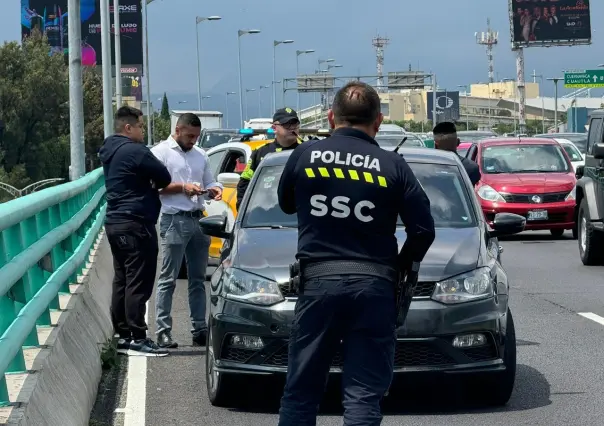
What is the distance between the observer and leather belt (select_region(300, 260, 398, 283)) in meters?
5.66

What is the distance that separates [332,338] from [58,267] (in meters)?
4.24

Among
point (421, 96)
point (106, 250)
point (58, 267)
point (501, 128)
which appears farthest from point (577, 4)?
point (421, 96)

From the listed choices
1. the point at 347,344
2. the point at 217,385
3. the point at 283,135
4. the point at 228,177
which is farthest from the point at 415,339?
the point at 228,177

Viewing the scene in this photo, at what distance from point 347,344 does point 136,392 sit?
146 inches

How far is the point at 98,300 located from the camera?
11.5 m

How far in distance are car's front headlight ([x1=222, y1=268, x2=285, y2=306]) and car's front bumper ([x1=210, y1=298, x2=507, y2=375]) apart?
47mm

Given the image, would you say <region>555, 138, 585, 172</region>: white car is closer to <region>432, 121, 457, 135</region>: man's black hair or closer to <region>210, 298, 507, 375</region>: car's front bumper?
<region>432, 121, 457, 135</region>: man's black hair

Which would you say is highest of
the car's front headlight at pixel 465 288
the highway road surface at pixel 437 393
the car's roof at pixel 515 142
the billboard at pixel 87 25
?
the billboard at pixel 87 25

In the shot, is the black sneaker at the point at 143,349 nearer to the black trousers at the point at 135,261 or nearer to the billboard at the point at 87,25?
the black trousers at the point at 135,261

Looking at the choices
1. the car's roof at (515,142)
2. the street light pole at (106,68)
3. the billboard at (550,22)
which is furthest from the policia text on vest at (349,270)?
the billboard at (550,22)

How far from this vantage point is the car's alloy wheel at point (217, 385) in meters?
8.55

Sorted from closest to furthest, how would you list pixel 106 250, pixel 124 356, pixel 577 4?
pixel 124 356 → pixel 106 250 → pixel 577 4

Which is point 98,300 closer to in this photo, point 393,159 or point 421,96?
point 393,159

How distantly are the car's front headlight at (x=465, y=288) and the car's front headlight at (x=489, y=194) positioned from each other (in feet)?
49.2
